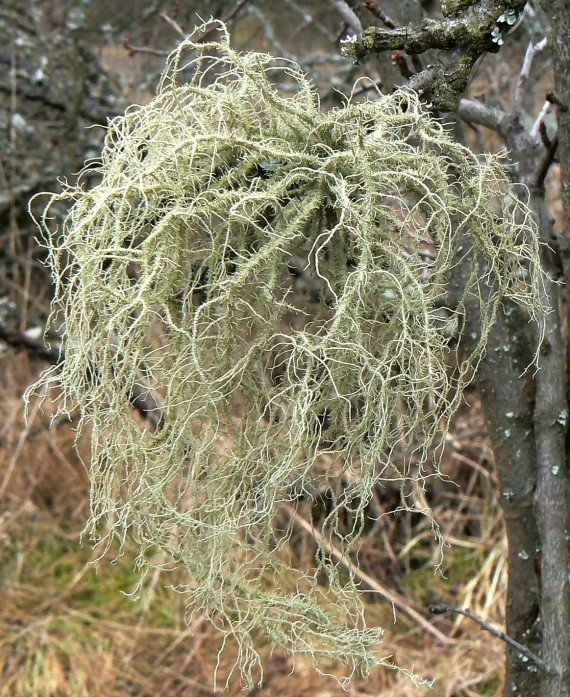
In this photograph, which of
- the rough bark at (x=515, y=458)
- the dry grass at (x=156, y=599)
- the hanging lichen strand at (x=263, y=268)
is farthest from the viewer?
the dry grass at (x=156, y=599)

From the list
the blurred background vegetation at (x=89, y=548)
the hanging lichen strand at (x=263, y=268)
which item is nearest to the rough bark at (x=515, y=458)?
the hanging lichen strand at (x=263, y=268)

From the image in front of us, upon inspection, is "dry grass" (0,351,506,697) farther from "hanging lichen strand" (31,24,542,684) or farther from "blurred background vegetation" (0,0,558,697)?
"hanging lichen strand" (31,24,542,684)

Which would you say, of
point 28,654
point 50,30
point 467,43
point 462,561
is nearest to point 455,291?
point 467,43

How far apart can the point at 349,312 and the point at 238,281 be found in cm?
10

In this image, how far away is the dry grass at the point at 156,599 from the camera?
2.09 metres

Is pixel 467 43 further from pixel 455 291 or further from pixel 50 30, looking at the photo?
pixel 50 30

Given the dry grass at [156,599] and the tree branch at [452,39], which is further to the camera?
the dry grass at [156,599]

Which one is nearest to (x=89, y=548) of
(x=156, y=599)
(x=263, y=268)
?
(x=156, y=599)

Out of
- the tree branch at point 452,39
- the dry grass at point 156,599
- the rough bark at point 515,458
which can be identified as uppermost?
the tree branch at point 452,39

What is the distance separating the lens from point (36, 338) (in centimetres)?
231

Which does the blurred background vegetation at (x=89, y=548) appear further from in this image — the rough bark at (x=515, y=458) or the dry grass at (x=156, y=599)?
the rough bark at (x=515, y=458)

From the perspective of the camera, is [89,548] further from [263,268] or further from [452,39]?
[452,39]

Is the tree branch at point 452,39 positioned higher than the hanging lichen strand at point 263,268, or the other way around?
the tree branch at point 452,39

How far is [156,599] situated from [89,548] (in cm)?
34
